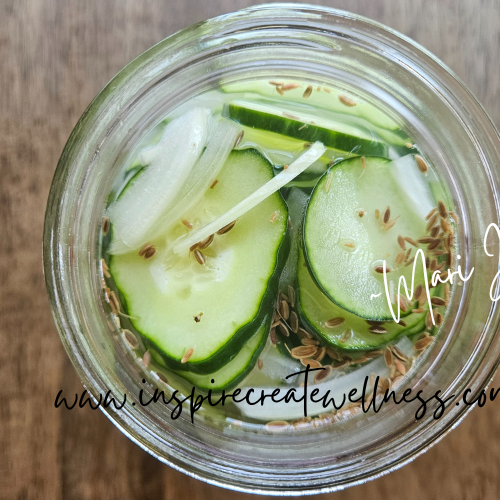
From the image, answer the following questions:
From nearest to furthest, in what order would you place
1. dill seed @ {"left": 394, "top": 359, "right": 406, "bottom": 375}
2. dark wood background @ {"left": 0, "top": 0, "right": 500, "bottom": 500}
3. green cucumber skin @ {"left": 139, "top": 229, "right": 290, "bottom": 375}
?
green cucumber skin @ {"left": 139, "top": 229, "right": 290, "bottom": 375}, dill seed @ {"left": 394, "top": 359, "right": 406, "bottom": 375}, dark wood background @ {"left": 0, "top": 0, "right": 500, "bottom": 500}

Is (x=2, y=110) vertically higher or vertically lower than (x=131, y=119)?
higher

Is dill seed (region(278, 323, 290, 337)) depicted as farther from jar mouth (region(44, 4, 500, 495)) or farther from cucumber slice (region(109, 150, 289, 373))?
jar mouth (region(44, 4, 500, 495))

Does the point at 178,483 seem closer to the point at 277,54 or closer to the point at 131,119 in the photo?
the point at 131,119

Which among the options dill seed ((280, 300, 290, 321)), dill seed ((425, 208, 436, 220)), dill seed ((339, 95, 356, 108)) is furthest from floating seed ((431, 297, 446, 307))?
dill seed ((339, 95, 356, 108))

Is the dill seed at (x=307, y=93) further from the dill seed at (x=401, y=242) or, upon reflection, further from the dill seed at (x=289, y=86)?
the dill seed at (x=401, y=242)

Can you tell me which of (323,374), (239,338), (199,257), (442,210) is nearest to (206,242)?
(199,257)

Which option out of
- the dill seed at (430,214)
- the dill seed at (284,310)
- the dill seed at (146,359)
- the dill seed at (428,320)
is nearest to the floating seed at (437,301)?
the dill seed at (428,320)

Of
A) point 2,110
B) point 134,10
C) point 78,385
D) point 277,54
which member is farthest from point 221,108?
point 78,385
